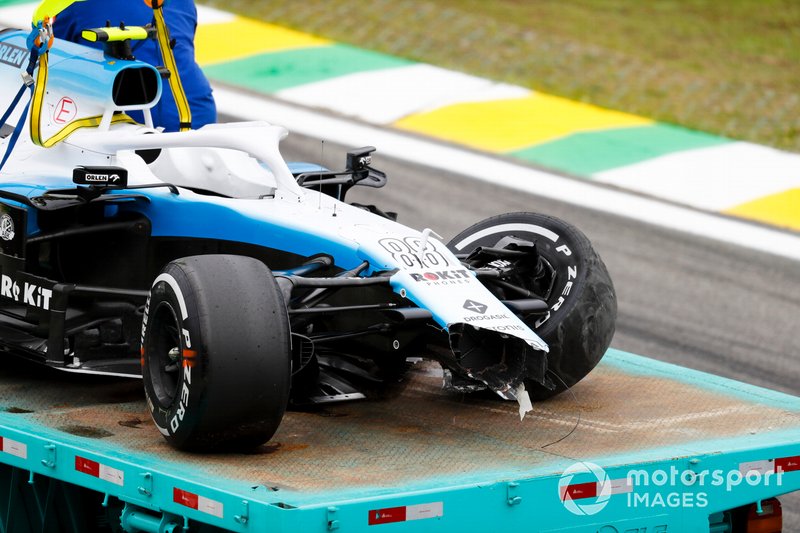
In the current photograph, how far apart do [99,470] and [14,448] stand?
0.49 m

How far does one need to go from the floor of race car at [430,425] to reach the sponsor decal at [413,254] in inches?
25.8

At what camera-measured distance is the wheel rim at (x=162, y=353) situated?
5.35 metres

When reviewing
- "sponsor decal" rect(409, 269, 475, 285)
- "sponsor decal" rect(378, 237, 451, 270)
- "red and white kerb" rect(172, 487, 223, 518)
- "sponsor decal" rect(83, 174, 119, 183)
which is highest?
"sponsor decal" rect(83, 174, 119, 183)

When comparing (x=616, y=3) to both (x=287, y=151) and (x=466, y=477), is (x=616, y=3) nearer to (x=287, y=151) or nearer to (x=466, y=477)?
(x=287, y=151)

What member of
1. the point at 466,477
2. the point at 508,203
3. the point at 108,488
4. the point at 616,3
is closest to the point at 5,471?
the point at 108,488

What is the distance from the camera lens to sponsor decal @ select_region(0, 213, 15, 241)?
6117mm

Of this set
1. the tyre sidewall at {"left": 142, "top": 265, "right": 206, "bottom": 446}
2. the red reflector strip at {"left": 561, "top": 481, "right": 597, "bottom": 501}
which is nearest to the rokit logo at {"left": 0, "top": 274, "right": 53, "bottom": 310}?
the tyre sidewall at {"left": 142, "top": 265, "right": 206, "bottom": 446}

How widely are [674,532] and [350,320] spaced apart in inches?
61.9

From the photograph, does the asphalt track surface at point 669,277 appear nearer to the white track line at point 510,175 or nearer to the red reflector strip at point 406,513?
the white track line at point 510,175

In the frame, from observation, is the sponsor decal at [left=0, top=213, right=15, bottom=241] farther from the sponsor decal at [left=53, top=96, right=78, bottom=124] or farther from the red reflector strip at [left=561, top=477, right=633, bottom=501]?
the red reflector strip at [left=561, top=477, right=633, bottom=501]

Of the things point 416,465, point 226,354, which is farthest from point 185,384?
point 416,465

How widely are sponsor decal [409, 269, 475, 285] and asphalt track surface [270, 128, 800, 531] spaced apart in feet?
9.33

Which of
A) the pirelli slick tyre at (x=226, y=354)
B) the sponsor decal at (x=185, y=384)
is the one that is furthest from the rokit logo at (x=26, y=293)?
the sponsor decal at (x=185, y=384)

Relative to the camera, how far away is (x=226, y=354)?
5023mm
